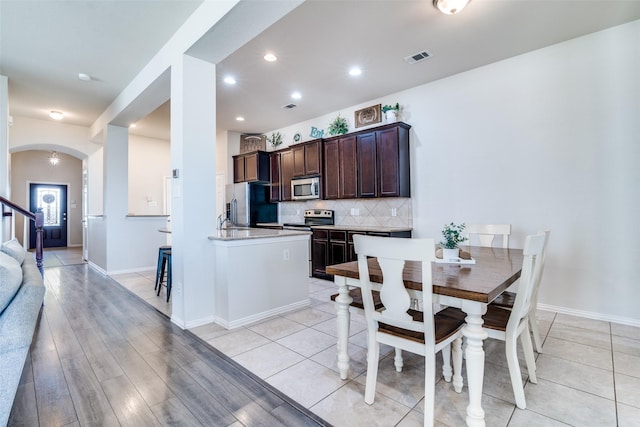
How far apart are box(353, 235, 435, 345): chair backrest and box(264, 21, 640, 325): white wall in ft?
8.48

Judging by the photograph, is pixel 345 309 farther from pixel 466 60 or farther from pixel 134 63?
pixel 134 63

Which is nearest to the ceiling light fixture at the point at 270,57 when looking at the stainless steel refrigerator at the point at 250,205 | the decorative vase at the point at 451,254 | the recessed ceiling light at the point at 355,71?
the recessed ceiling light at the point at 355,71

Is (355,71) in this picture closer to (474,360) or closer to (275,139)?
(275,139)

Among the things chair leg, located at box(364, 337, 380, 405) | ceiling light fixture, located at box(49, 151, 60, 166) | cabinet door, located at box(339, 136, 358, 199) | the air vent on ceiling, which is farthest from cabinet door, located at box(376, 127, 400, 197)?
ceiling light fixture, located at box(49, 151, 60, 166)

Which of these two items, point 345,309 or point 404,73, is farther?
point 404,73

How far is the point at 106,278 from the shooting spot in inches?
193

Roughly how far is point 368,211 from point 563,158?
2.53m

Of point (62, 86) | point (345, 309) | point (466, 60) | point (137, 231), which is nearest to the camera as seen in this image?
point (345, 309)

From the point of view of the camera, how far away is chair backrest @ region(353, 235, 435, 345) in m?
1.42

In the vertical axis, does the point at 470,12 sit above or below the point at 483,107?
above

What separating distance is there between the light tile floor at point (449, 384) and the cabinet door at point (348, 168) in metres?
2.28

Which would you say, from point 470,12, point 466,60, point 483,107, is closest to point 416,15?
point 470,12

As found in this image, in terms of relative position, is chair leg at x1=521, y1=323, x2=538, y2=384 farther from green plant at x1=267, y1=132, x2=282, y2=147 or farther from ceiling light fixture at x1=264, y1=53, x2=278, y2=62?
green plant at x1=267, y1=132, x2=282, y2=147

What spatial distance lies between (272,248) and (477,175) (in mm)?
2625
